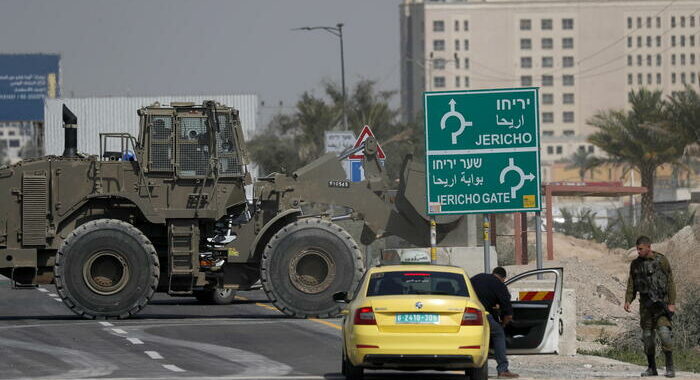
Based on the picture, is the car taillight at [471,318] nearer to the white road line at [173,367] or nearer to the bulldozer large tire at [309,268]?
the white road line at [173,367]

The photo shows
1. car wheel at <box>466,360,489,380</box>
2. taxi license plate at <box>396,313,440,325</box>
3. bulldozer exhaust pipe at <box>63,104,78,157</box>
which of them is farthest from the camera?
bulldozer exhaust pipe at <box>63,104,78,157</box>

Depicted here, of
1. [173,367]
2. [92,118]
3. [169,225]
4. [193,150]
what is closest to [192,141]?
[193,150]

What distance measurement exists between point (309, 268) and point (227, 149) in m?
2.60

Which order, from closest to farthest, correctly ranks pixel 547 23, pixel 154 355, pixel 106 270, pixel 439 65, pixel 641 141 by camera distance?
1. pixel 154 355
2. pixel 106 270
3. pixel 641 141
4. pixel 547 23
5. pixel 439 65

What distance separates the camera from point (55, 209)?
23.9 metres

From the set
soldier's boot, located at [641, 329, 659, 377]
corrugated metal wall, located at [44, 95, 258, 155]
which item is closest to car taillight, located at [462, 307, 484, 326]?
soldier's boot, located at [641, 329, 659, 377]

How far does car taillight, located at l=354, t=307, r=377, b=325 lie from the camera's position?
14492mm

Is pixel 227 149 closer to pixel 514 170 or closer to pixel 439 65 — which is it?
pixel 514 170

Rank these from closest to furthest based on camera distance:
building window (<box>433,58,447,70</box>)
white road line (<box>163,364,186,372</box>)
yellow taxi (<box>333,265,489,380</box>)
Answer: yellow taxi (<box>333,265,489,380</box>) < white road line (<box>163,364,186,372</box>) < building window (<box>433,58,447,70</box>)

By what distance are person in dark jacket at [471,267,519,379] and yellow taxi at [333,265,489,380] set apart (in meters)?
0.92

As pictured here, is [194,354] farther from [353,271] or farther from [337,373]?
[353,271]

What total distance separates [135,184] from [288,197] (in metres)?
2.74

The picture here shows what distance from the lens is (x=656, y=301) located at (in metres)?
16.0

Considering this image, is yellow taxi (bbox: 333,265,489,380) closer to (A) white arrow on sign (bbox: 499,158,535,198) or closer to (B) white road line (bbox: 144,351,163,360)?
(B) white road line (bbox: 144,351,163,360)
